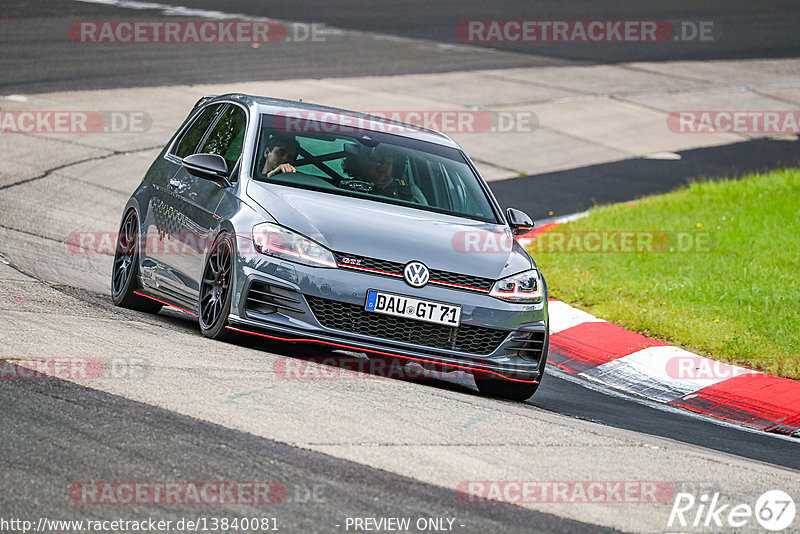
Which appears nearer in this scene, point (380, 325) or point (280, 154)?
point (380, 325)

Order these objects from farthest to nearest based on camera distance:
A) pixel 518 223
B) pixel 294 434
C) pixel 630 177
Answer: pixel 630 177 → pixel 518 223 → pixel 294 434

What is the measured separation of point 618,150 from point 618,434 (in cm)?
1387

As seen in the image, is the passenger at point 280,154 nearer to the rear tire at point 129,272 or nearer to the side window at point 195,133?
the side window at point 195,133

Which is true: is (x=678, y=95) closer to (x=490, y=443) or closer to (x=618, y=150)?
(x=618, y=150)

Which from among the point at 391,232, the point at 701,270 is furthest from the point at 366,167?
the point at 701,270

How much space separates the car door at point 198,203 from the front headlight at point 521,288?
1.84 m

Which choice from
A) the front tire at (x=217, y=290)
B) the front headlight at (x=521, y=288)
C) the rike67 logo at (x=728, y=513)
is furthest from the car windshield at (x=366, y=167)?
the rike67 logo at (x=728, y=513)

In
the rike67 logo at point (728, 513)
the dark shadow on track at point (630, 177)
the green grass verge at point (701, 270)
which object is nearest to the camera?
the rike67 logo at point (728, 513)

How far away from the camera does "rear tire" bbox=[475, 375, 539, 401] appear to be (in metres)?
7.68

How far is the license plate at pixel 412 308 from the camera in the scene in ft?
22.9

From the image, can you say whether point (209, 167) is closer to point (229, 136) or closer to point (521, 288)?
point (229, 136)

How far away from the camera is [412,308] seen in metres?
7.01

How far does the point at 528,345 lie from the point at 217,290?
1.96m

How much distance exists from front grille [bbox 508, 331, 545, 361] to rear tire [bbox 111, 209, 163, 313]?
3.03m
